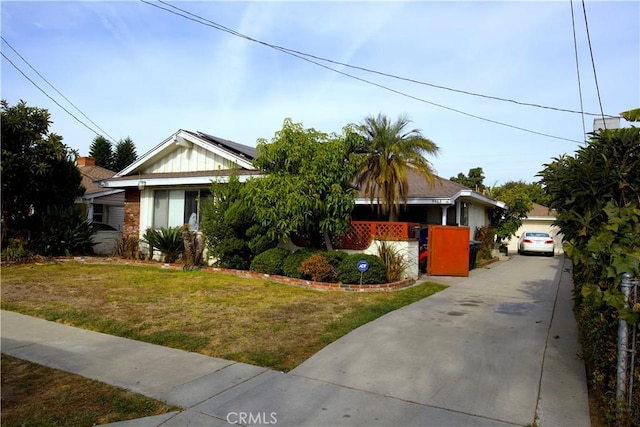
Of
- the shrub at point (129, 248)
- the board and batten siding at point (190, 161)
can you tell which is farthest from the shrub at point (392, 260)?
the shrub at point (129, 248)

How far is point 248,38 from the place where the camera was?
11.1m

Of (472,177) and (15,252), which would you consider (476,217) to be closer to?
(15,252)

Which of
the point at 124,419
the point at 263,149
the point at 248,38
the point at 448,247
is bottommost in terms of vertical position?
the point at 124,419

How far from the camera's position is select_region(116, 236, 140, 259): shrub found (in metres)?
14.5

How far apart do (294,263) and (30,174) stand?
896 centimetres

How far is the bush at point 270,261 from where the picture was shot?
11.1m

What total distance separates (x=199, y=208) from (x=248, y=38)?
18.8ft

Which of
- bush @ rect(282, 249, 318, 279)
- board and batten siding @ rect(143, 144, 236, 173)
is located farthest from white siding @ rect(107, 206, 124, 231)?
bush @ rect(282, 249, 318, 279)

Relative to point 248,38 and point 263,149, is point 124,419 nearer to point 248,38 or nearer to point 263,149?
point 263,149

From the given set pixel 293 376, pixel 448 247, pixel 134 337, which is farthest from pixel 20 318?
pixel 448 247

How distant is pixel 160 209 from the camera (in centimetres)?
1527

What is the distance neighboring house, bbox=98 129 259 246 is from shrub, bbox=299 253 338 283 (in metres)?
4.44

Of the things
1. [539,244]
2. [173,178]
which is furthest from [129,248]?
[539,244]

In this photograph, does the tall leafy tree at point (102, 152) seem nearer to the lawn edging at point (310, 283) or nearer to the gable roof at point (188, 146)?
the gable roof at point (188, 146)
